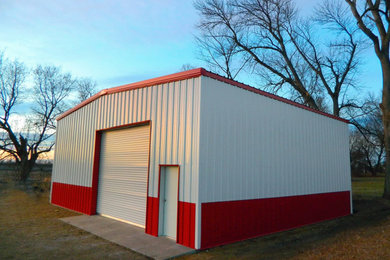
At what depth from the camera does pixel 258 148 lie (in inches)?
336

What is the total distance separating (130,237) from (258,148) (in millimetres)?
4788

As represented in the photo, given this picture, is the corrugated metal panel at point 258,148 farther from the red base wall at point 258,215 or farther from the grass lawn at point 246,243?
the grass lawn at point 246,243

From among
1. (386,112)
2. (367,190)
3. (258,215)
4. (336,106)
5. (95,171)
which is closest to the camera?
(258,215)

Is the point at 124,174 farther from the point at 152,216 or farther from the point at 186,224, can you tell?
the point at 186,224

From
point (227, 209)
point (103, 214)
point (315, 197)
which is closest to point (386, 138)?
point (315, 197)

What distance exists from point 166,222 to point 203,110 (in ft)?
11.4

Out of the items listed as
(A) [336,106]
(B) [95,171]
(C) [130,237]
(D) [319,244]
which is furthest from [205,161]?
(A) [336,106]

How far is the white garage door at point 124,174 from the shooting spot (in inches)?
360

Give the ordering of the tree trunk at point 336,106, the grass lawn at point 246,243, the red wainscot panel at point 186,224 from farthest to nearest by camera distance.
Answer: the tree trunk at point 336,106
the red wainscot panel at point 186,224
the grass lawn at point 246,243

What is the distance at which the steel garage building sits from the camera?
7.07 metres

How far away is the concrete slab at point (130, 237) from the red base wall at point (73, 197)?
79 centimetres

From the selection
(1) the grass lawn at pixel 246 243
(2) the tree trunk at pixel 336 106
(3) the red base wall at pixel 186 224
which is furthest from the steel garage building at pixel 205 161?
(2) the tree trunk at pixel 336 106

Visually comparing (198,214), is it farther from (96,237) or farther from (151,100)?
(151,100)

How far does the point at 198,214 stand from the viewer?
260 inches
